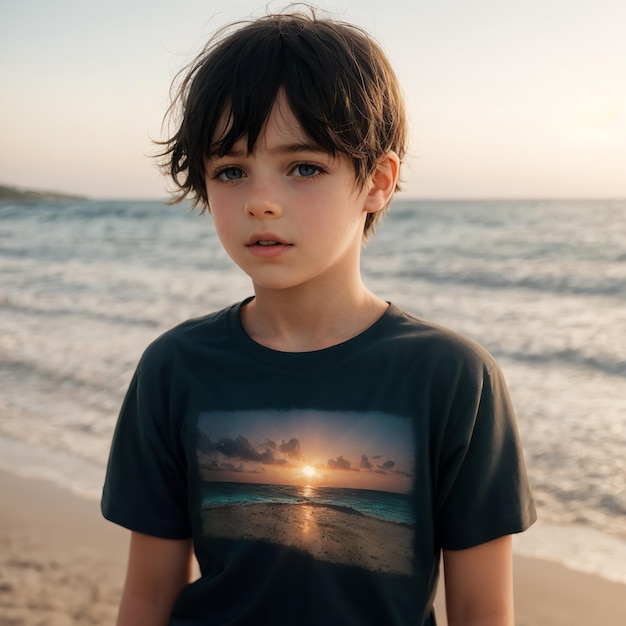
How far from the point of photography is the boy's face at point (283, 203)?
159 centimetres

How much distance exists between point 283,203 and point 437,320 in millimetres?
6350

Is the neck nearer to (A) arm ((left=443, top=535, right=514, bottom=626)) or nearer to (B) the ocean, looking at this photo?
(A) arm ((left=443, top=535, right=514, bottom=626))

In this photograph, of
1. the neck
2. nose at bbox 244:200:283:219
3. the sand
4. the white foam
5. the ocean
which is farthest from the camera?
the ocean

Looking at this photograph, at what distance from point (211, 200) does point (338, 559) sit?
78 centimetres

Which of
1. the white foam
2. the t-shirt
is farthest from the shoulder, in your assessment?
the white foam

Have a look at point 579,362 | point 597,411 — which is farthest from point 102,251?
point 597,411

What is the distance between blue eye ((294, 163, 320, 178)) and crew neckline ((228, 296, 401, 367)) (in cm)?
34

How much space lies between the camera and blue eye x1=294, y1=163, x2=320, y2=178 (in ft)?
5.32

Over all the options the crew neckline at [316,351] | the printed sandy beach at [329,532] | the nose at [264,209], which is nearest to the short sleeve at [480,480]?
the printed sandy beach at [329,532]

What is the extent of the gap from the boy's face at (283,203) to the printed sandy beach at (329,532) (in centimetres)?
47

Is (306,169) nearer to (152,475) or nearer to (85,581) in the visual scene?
(152,475)

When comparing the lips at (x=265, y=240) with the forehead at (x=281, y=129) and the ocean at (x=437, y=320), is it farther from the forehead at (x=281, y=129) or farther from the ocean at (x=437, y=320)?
the ocean at (x=437, y=320)

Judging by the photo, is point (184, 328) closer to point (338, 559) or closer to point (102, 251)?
point (338, 559)

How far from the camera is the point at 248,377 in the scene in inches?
67.2
